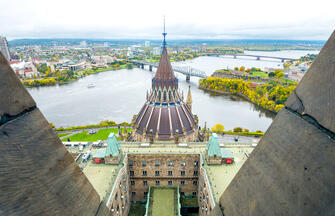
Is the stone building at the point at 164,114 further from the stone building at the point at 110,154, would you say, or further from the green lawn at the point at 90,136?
the green lawn at the point at 90,136

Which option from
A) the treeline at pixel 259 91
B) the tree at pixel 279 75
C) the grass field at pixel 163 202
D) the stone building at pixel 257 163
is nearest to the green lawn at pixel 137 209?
the grass field at pixel 163 202

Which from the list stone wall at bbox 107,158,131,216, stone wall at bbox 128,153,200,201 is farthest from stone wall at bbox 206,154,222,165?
stone wall at bbox 107,158,131,216

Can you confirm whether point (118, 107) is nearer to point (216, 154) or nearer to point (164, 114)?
point (164, 114)

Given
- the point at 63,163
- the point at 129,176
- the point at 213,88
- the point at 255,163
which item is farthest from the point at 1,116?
the point at 213,88

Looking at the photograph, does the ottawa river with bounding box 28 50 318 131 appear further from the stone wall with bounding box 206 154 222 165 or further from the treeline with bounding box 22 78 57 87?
the stone wall with bounding box 206 154 222 165

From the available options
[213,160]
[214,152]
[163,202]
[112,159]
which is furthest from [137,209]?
[214,152]
